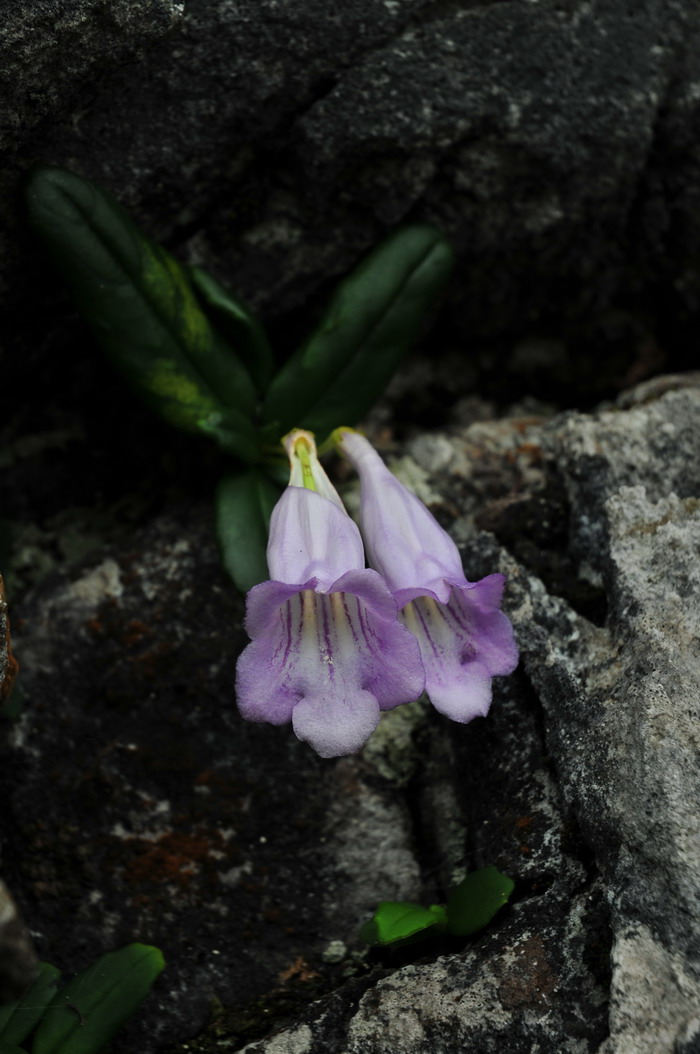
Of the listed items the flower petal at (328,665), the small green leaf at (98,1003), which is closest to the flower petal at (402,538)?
the flower petal at (328,665)

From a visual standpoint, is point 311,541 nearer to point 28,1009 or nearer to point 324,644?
point 324,644

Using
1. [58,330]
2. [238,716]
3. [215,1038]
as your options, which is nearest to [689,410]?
[238,716]

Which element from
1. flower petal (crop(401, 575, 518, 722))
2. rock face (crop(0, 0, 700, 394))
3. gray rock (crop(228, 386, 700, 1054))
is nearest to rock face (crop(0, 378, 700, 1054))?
gray rock (crop(228, 386, 700, 1054))

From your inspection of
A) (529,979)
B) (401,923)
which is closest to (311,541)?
(401,923)

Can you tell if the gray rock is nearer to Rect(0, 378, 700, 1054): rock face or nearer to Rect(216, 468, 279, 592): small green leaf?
Rect(0, 378, 700, 1054): rock face

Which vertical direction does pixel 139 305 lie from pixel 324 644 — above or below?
above

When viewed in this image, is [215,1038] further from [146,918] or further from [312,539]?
[312,539]
